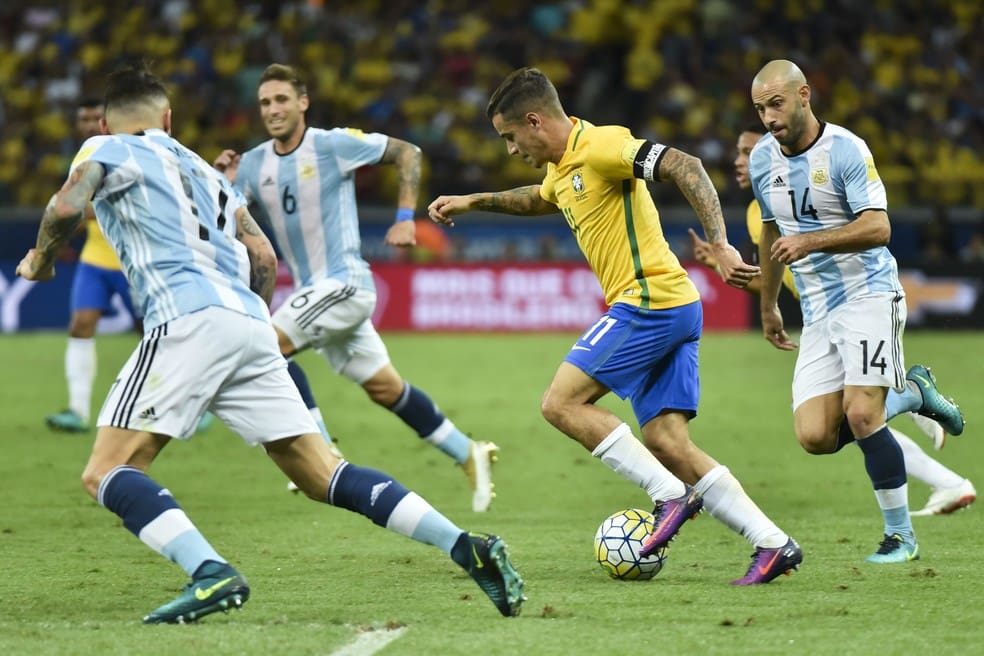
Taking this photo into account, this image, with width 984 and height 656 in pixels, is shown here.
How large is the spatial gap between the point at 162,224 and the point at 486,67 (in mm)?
21001

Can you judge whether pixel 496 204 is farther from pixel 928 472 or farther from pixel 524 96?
pixel 928 472

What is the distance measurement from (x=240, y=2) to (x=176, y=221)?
23.9 m

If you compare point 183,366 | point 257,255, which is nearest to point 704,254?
point 257,255

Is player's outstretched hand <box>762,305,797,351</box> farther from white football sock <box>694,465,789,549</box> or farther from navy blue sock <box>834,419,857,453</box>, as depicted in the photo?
white football sock <box>694,465,789,549</box>

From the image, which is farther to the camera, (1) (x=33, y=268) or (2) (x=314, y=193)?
(2) (x=314, y=193)

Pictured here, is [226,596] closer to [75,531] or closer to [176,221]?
[176,221]

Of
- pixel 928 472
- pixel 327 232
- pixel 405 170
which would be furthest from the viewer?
pixel 327 232

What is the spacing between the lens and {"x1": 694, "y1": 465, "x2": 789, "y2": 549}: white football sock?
6.12 meters

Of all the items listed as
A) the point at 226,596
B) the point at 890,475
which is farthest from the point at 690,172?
the point at 226,596

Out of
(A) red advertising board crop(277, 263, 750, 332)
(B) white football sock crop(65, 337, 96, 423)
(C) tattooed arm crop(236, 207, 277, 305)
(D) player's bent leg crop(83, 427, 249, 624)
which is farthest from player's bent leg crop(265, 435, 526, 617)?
(A) red advertising board crop(277, 263, 750, 332)

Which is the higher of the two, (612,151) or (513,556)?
(612,151)

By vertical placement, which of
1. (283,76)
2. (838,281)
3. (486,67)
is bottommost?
(838,281)

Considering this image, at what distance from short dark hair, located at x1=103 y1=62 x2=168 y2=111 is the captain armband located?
1.93 m

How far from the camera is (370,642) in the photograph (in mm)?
4980
